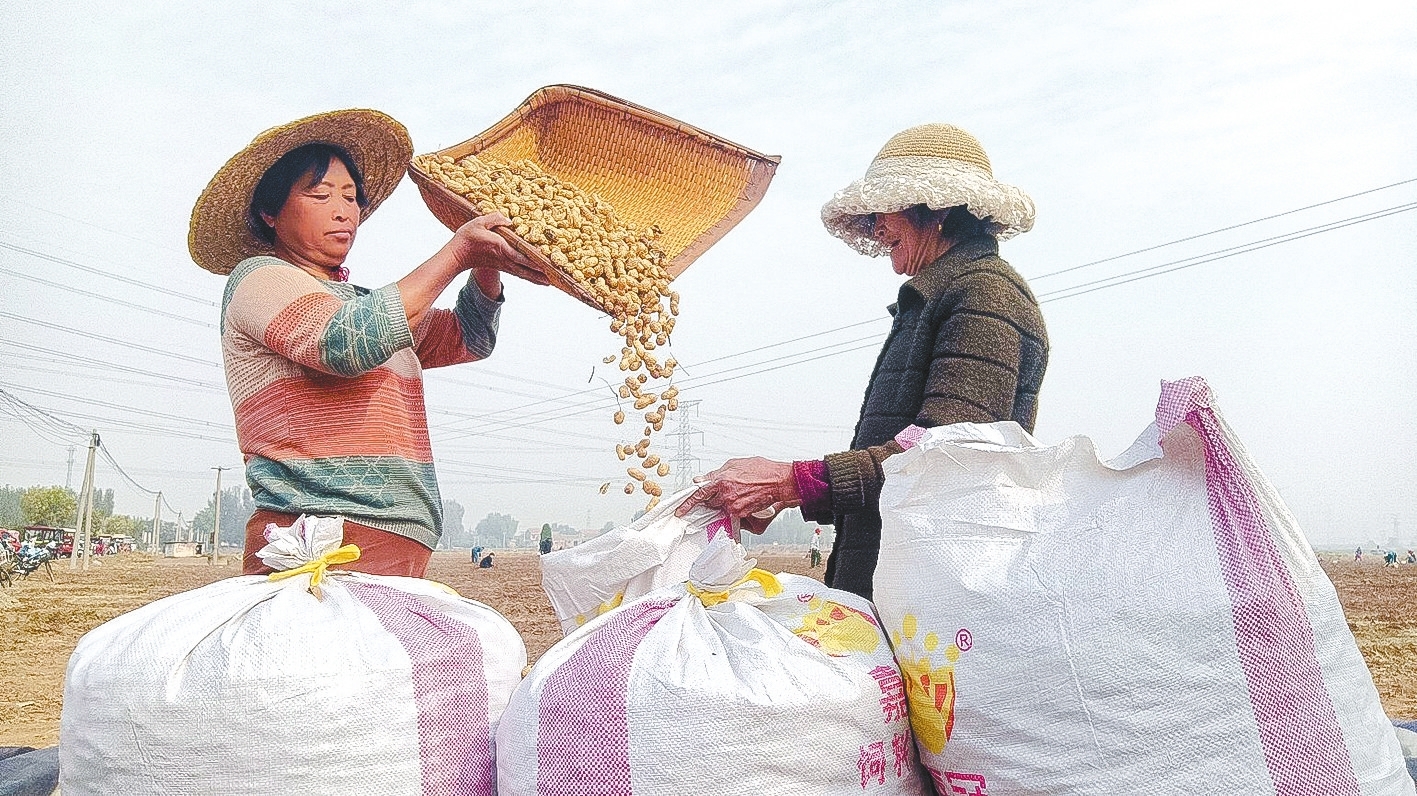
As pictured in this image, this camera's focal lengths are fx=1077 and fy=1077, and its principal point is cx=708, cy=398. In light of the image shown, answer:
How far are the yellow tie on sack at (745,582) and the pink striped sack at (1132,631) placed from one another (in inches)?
9.2

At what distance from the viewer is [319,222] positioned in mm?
2178

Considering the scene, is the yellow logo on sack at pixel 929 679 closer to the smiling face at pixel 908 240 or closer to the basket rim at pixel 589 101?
the smiling face at pixel 908 240

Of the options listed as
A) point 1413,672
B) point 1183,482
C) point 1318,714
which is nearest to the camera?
point 1318,714

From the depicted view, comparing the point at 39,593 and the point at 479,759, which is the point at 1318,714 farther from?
the point at 39,593

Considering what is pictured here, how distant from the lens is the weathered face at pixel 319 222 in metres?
2.17

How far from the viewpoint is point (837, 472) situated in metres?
1.95

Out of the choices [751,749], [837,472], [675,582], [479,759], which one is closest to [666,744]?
[751,749]

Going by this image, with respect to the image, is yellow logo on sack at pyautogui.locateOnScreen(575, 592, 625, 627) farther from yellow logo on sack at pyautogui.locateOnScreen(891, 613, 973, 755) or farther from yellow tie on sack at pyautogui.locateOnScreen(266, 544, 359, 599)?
yellow logo on sack at pyautogui.locateOnScreen(891, 613, 973, 755)

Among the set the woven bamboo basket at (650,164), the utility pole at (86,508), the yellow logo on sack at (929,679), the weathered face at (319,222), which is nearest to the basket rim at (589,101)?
the woven bamboo basket at (650,164)

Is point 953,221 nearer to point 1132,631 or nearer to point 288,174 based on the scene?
point 1132,631

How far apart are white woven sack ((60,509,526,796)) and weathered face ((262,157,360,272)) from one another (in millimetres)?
811

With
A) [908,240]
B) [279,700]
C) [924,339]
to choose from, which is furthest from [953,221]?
[279,700]

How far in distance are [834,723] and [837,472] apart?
627 millimetres

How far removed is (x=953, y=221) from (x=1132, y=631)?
117 cm
